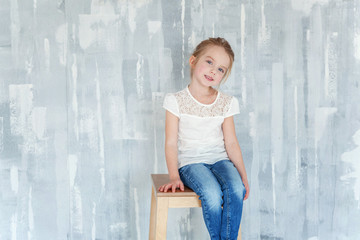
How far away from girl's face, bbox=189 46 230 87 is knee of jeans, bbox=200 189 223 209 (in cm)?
44

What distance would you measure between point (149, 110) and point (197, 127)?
12.1 inches

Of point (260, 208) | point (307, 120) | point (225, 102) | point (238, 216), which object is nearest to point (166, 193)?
point (238, 216)

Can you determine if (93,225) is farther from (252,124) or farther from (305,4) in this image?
(305,4)

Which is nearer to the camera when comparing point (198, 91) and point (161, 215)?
point (161, 215)

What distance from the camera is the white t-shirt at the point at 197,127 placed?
1438 millimetres

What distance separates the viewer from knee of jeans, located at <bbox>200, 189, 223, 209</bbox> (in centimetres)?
121

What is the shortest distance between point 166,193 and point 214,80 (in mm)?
475

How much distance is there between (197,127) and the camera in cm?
145

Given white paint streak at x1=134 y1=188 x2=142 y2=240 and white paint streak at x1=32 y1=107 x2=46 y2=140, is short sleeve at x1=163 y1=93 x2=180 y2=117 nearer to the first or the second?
white paint streak at x1=134 y1=188 x2=142 y2=240

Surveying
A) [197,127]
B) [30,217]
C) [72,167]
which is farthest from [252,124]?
[30,217]

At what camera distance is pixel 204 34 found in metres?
1.66

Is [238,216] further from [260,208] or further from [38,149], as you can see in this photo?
[38,149]

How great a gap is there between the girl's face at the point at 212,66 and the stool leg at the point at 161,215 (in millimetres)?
480

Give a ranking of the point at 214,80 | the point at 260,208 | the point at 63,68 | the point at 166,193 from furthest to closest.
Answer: the point at 260,208 < the point at 63,68 < the point at 214,80 < the point at 166,193
